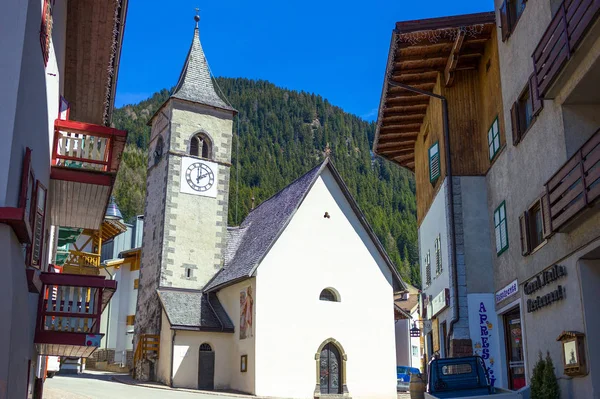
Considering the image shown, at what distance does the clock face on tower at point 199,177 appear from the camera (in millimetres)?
37969

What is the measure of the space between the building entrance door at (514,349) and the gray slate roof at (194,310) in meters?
18.6

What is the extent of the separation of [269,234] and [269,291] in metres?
3.04

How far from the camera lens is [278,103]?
19538 cm

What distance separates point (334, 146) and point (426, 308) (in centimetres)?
16414

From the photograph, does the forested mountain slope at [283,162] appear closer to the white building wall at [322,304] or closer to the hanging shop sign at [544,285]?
the white building wall at [322,304]

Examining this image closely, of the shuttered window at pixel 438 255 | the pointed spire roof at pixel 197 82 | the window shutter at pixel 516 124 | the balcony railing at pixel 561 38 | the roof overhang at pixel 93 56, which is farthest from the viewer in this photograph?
the pointed spire roof at pixel 197 82

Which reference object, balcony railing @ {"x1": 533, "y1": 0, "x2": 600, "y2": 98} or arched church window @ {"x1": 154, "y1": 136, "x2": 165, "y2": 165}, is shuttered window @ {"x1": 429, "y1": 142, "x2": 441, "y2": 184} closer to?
balcony railing @ {"x1": 533, "y1": 0, "x2": 600, "y2": 98}

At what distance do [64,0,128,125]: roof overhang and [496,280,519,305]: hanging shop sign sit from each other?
10048 mm

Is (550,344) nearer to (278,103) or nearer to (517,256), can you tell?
(517,256)

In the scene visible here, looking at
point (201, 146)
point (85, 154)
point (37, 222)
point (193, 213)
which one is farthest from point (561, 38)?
point (201, 146)

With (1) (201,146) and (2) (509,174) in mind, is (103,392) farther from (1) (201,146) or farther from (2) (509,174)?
(2) (509,174)

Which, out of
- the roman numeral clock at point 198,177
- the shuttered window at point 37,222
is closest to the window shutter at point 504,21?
the shuttered window at point 37,222

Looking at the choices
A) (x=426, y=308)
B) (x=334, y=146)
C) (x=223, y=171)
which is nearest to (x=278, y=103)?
(x=334, y=146)

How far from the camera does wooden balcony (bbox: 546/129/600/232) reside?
35.0 feet
